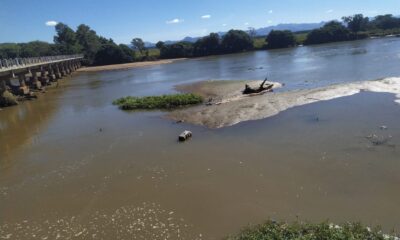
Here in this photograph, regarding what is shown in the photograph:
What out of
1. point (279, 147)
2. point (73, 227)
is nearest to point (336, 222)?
point (279, 147)

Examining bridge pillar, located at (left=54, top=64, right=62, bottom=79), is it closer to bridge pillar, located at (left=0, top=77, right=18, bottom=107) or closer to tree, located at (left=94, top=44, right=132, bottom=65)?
bridge pillar, located at (left=0, top=77, right=18, bottom=107)

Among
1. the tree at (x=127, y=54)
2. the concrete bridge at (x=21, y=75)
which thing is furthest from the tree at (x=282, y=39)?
the concrete bridge at (x=21, y=75)

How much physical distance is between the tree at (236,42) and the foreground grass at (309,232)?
120m

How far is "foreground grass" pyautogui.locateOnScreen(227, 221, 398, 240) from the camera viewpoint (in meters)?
8.70

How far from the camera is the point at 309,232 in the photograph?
927 cm

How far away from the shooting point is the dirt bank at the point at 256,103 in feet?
77.3

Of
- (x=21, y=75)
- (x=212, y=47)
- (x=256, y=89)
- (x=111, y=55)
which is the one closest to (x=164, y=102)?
(x=256, y=89)

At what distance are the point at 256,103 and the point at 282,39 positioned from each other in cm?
10502

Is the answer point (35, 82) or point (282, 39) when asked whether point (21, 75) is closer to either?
point (35, 82)

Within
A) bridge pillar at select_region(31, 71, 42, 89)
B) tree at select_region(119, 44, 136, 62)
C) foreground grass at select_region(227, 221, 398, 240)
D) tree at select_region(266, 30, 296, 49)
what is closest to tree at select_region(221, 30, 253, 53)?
tree at select_region(266, 30, 296, 49)

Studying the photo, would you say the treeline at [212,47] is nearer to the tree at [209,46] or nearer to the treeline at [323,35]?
the tree at [209,46]

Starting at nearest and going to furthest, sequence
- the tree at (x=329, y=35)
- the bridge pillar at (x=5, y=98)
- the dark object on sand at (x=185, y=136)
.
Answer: the dark object on sand at (x=185, y=136) → the bridge pillar at (x=5, y=98) → the tree at (x=329, y=35)

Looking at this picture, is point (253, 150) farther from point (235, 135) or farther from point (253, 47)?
point (253, 47)

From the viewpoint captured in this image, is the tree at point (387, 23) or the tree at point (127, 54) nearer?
the tree at point (127, 54)
